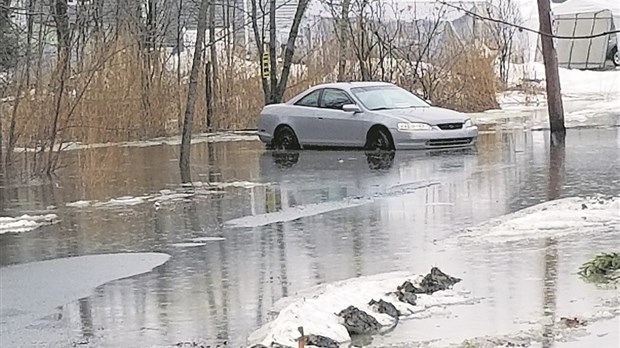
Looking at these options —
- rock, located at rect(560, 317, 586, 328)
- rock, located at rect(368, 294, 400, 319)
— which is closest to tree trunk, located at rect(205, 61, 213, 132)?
rock, located at rect(368, 294, 400, 319)

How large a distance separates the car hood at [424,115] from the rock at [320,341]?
46.8 feet

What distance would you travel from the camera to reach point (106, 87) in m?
24.8

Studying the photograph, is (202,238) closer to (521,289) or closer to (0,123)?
(521,289)

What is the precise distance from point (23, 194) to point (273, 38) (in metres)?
14.2

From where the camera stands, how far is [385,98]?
74.3 feet

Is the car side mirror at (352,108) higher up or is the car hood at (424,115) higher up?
the car side mirror at (352,108)

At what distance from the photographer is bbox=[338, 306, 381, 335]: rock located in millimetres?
7668

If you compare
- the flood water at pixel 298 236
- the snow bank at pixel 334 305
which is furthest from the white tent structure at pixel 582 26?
the snow bank at pixel 334 305

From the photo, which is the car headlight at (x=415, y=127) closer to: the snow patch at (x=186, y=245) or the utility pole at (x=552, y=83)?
the utility pole at (x=552, y=83)

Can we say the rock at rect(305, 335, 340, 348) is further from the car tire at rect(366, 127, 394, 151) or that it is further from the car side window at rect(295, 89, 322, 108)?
the car side window at rect(295, 89, 322, 108)

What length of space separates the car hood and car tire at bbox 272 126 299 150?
219cm

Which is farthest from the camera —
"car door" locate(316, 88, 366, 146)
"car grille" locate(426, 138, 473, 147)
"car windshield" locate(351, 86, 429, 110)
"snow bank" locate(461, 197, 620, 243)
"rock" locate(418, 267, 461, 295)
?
"car windshield" locate(351, 86, 429, 110)

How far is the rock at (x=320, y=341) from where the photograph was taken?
7219 millimetres

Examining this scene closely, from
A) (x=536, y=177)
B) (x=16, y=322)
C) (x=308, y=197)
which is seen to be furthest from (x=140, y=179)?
(x=16, y=322)
